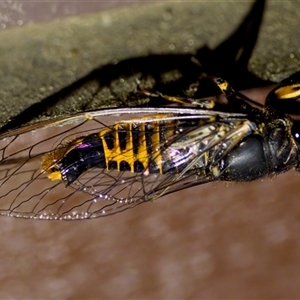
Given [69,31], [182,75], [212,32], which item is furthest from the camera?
[182,75]

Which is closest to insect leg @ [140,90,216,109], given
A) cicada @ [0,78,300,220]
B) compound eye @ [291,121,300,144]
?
cicada @ [0,78,300,220]

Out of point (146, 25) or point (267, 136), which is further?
point (267, 136)

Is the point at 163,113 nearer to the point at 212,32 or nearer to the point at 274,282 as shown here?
the point at 212,32

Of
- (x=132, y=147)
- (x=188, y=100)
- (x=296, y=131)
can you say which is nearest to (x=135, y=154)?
(x=132, y=147)

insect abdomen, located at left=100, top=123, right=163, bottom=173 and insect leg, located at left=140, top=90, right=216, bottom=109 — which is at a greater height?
insect leg, located at left=140, top=90, right=216, bottom=109

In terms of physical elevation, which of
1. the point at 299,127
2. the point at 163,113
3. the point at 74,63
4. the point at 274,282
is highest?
the point at 74,63

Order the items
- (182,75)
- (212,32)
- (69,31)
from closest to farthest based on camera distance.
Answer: (69,31)
(212,32)
(182,75)

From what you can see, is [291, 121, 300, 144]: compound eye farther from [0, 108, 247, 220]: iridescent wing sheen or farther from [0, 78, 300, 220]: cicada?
[0, 108, 247, 220]: iridescent wing sheen

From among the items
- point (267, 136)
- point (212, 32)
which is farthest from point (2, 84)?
point (267, 136)
